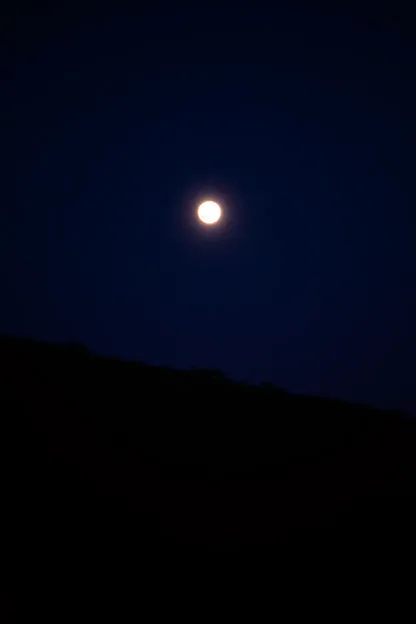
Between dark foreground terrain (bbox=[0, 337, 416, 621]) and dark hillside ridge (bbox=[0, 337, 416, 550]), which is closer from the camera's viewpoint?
dark foreground terrain (bbox=[0, 337, 416, 621])

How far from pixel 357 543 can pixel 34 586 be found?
2.67 meters

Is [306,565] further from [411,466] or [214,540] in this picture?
[411,466]

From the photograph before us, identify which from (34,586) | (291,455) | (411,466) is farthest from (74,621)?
(411,466)

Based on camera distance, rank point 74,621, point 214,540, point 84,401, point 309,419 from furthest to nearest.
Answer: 1. point 309,419
2. point 84,401
3. point 214,540
4. point 74,621

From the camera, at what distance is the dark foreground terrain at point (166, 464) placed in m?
2.84

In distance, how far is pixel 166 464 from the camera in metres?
3.36

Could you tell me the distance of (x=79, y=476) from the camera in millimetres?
3072

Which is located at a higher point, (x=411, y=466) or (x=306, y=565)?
(x=411, y=466)

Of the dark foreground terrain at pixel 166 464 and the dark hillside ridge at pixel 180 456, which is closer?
the dark foreground terrain at pixel 166 464

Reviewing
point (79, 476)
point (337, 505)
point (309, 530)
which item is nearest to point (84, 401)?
point (79, 476)

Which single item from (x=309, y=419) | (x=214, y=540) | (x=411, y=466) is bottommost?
(x=214, y=540)

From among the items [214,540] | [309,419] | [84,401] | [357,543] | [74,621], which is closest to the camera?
[74,621]

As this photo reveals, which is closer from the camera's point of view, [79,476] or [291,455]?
[79,476]

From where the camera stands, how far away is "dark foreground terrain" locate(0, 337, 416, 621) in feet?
9.31
